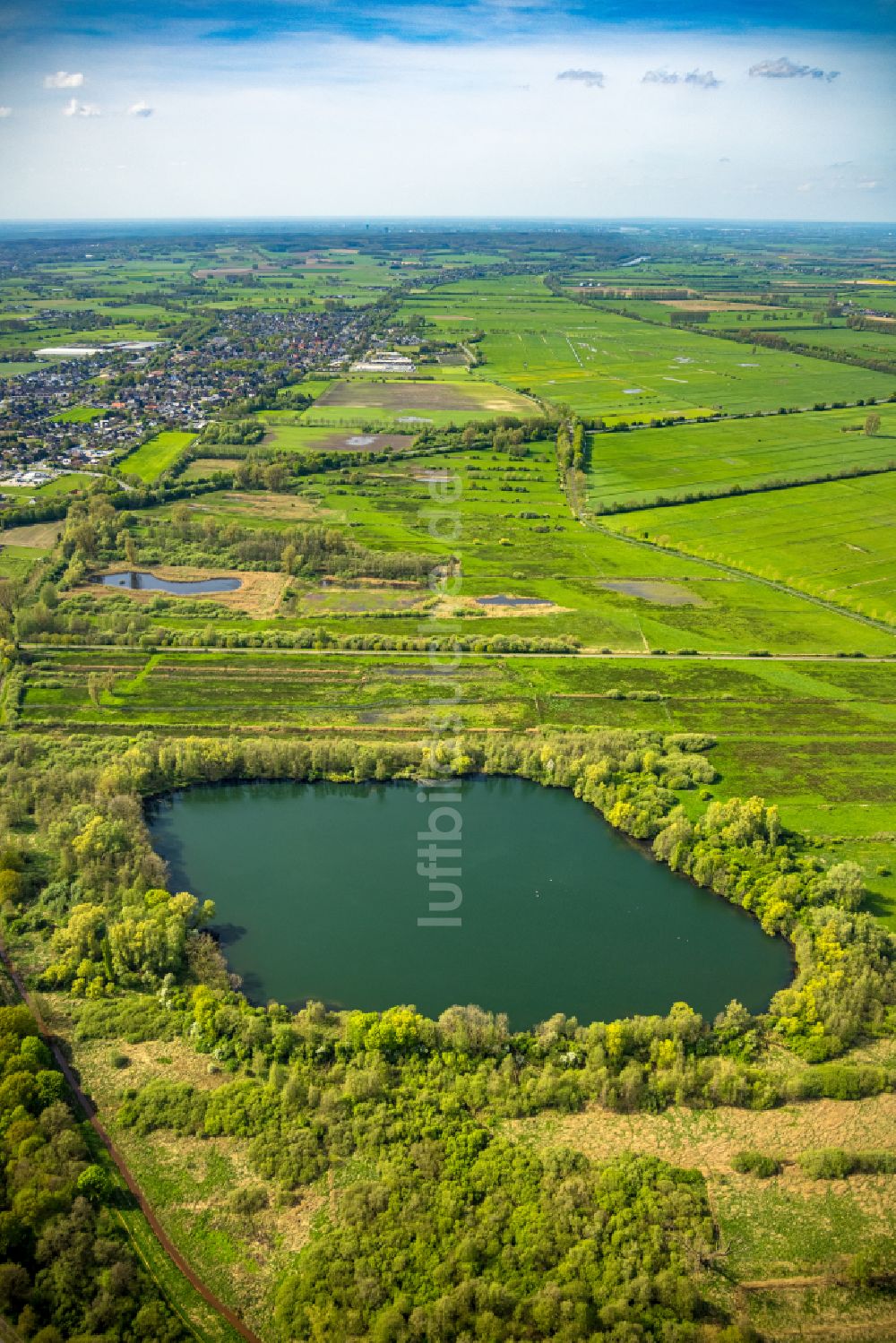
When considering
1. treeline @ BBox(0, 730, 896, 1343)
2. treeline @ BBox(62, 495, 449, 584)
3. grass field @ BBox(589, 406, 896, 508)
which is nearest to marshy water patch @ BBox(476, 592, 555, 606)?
treeline @ BBox(62, 495, 449, 584)

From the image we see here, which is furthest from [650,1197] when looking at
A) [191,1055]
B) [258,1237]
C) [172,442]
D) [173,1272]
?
[172,442]

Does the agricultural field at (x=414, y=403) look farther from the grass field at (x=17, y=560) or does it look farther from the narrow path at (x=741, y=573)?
the grass field at (x=17, y=560)

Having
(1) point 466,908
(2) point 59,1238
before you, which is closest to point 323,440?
(1) point 466,908

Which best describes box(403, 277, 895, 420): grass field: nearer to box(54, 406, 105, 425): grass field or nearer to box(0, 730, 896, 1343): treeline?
box(54, 406, 105, 425): grass field

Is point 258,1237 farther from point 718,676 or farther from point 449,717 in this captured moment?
A: point 718,676

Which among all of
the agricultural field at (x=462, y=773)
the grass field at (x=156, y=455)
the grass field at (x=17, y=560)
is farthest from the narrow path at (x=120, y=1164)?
the grass field at (x=156, y=455)
